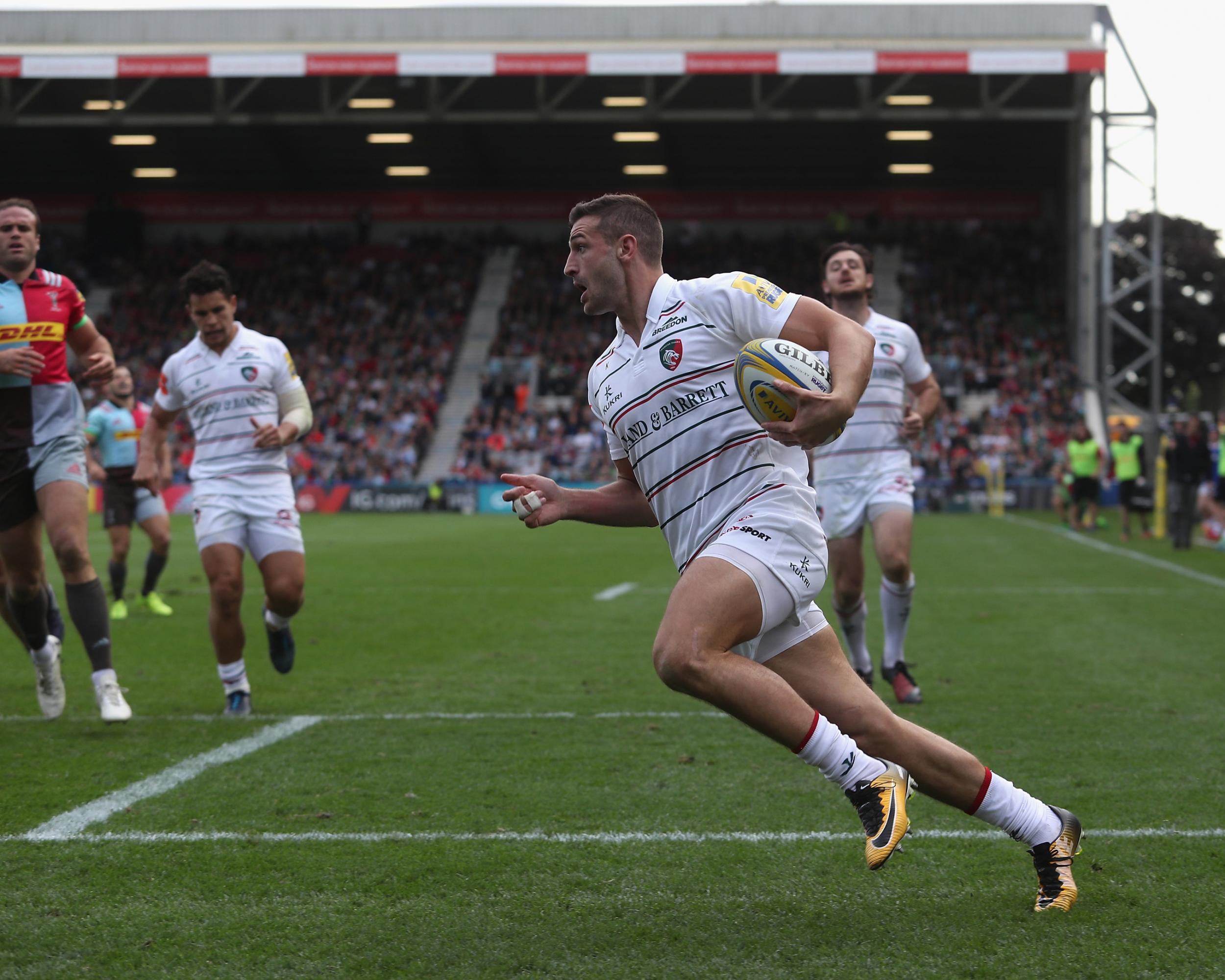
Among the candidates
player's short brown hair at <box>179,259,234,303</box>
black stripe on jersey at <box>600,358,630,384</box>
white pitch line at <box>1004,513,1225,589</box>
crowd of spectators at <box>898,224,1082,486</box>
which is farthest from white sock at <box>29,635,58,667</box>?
crowd of spectators at <box>898,224,1082,486</box>

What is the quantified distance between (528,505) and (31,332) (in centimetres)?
364

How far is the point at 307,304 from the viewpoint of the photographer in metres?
46.5

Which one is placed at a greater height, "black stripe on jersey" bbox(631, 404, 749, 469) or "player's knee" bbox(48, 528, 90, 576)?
"black stripe on jersey" bbox(631, 404, 749, 469)

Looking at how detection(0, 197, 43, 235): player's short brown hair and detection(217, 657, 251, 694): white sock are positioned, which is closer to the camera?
detection(0, 197, 43, 235): player's short brown hair

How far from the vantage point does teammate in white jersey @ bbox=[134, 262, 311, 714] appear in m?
7.22

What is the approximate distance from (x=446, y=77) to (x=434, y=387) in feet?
30.8

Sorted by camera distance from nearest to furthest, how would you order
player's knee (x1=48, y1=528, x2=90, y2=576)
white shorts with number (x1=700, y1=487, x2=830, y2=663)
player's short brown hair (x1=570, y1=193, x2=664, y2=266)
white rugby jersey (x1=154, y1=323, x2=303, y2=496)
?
white shorts with number (x1=700, y1=487, x2=830, y2=663) < player's short brown hair (x1=570, y1=193, x2=664, y2=266) < player's knee (x1=48, y1=528, x2=90, y2=576) < white rugby jersey (x1=154, y1=323, x2=303, y2=496)

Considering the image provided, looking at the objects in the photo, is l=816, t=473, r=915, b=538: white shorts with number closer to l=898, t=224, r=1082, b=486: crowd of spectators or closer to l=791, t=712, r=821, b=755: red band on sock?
l=791, t=712, r=821, b=755: red band on sock

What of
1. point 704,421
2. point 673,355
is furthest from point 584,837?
point 673,355

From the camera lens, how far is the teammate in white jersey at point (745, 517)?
12.0ft

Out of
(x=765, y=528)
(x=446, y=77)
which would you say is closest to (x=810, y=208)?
(x=446, y=77)

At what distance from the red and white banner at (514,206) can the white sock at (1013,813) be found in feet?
140

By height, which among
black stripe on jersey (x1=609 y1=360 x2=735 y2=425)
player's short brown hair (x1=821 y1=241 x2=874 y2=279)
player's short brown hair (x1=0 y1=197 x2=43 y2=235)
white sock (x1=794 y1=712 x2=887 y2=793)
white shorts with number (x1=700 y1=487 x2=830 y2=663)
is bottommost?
white sock (x1=794 y1=712 x2=887 y2=793)

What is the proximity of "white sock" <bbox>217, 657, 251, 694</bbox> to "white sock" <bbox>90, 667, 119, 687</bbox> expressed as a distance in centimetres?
61
